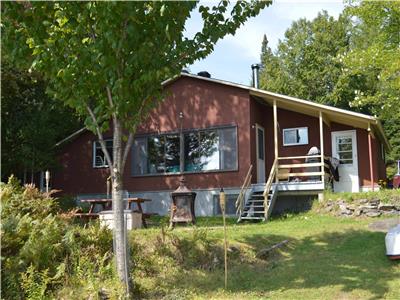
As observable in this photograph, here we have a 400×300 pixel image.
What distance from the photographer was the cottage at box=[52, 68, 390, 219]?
53.3ft

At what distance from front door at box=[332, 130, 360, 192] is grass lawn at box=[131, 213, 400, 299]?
19.7 ft

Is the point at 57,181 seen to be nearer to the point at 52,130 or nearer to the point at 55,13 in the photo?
the point at 52,130

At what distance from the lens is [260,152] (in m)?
17.8

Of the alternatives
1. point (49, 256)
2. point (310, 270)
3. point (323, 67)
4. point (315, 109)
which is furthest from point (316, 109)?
point (323, 67)

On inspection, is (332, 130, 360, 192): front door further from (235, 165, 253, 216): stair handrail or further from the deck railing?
(235, 165, 253, 216): stair handrail

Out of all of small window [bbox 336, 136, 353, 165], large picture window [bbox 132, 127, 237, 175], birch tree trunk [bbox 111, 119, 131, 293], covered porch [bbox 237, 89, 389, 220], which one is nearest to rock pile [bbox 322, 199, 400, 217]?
covered porch [bbox 237, 89, 389, 220]

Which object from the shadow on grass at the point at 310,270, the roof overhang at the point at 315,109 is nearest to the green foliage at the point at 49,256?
the shadow on grass at the point at 310,270

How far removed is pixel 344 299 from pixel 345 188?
10596mm

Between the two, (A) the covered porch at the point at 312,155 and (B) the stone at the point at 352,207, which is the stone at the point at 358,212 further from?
(A) the covered porch at the point at 312,155

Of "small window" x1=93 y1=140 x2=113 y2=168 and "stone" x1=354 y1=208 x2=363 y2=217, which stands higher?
"small window" x1=93 y1=140 x2=113 y2=168

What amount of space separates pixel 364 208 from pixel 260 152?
5242 millimetres

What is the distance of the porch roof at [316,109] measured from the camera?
51.0 ft

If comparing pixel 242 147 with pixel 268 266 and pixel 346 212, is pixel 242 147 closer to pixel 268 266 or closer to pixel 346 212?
pixel 346 212

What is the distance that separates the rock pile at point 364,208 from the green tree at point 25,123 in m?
10.1
